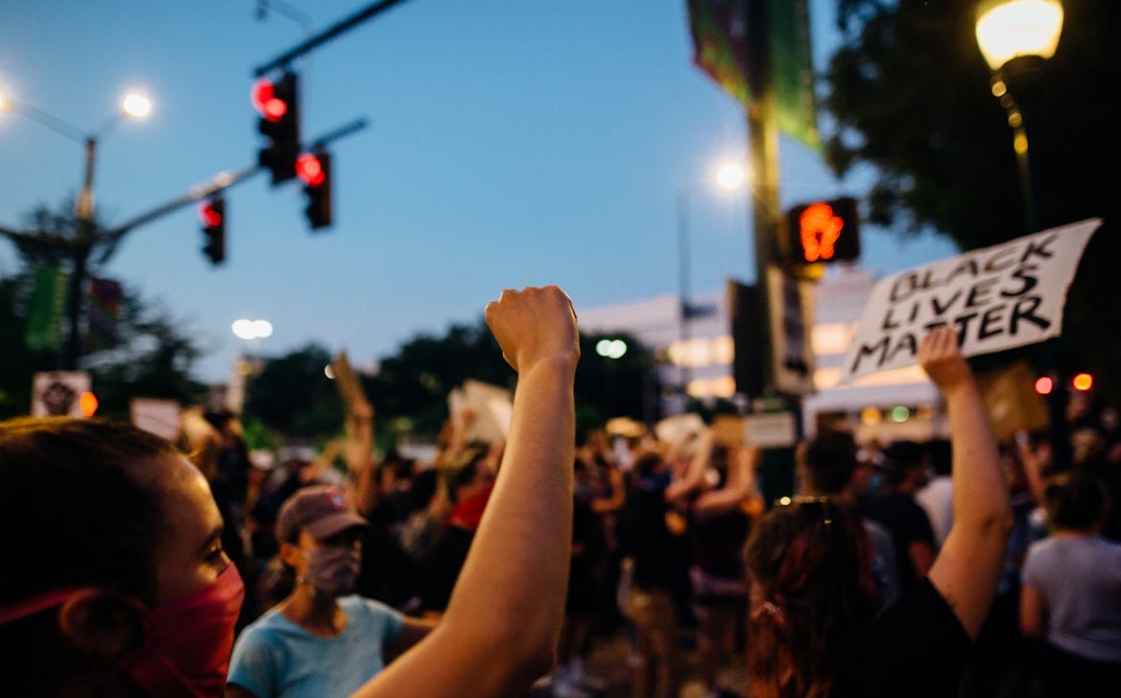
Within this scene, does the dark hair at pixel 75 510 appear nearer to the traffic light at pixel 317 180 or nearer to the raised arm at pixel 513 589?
the raised arm at pixel 513 589

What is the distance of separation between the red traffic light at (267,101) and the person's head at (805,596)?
8616 millimetres

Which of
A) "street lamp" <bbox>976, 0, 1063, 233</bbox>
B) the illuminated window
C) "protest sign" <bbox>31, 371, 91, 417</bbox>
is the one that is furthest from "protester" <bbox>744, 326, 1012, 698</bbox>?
the illuminated window

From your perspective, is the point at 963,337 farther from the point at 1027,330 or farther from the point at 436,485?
the point at 436,485

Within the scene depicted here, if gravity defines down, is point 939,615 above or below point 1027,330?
below

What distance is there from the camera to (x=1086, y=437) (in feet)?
32.3

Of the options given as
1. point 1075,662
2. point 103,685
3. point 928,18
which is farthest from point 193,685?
point 928,18

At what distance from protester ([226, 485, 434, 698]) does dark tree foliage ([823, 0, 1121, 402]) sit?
11.6 metres

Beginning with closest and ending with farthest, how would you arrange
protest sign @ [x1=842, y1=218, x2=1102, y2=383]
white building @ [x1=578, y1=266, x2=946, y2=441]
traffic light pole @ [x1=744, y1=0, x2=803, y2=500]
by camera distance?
protest sign @ [x1=842, y1=218, x2=1102, y2=383], traffic light pole @ [x1=744, y1=0, x2=803, y2=500], white building @ [x1=578, y1=266, x2=946, y2=441]

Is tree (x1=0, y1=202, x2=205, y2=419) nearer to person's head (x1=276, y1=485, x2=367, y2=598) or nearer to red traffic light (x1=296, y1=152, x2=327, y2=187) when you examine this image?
red traffic light (x1=296, y1=152, x2=327, y2=187)

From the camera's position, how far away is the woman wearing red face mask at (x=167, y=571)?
0.96m

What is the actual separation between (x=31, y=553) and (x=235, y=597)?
0.29 metres

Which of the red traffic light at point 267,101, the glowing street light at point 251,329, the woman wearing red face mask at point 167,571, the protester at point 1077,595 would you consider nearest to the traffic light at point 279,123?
the red traffic light at point 267,101

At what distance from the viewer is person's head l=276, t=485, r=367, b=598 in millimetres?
3096

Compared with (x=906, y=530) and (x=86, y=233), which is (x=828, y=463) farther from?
(x=86, y=233)
